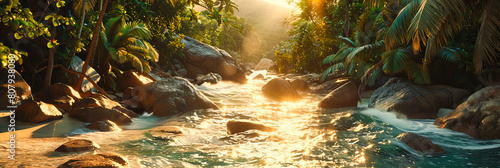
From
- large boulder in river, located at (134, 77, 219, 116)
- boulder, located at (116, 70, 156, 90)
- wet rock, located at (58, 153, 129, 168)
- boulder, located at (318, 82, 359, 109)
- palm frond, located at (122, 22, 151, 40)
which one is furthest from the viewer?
boulder, located at (116, 70, 156, 90)

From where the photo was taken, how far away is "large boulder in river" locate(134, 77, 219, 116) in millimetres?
8547

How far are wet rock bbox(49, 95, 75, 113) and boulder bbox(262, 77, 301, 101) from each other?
24.9ft

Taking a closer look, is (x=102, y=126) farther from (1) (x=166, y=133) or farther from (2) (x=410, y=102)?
(2) (x=410, y=102)

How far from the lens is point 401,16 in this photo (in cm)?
902

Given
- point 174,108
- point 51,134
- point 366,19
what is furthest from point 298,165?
point 366,19

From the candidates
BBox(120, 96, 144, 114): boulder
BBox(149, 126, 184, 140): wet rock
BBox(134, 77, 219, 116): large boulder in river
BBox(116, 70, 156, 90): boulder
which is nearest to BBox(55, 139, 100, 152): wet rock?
BBox(149, 126, 184, 140): wet rock

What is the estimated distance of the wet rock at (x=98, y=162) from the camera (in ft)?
11.4

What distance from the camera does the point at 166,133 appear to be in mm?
5988

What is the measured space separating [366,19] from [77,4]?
1405 cm

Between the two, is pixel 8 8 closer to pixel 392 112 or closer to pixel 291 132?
pixel 291 132

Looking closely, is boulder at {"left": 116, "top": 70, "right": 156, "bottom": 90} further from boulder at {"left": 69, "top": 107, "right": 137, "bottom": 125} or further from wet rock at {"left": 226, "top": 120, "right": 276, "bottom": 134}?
wet rock at {"left": 226, "top": 120, "right": 276, "bottom": 134}

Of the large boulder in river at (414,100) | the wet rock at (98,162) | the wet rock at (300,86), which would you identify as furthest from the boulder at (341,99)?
the wet rock at (98,162)

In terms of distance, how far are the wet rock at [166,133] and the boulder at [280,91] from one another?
718 centimetres

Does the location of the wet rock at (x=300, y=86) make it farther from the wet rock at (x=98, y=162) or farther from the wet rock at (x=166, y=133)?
the wet rock at (x=98, y=162)
